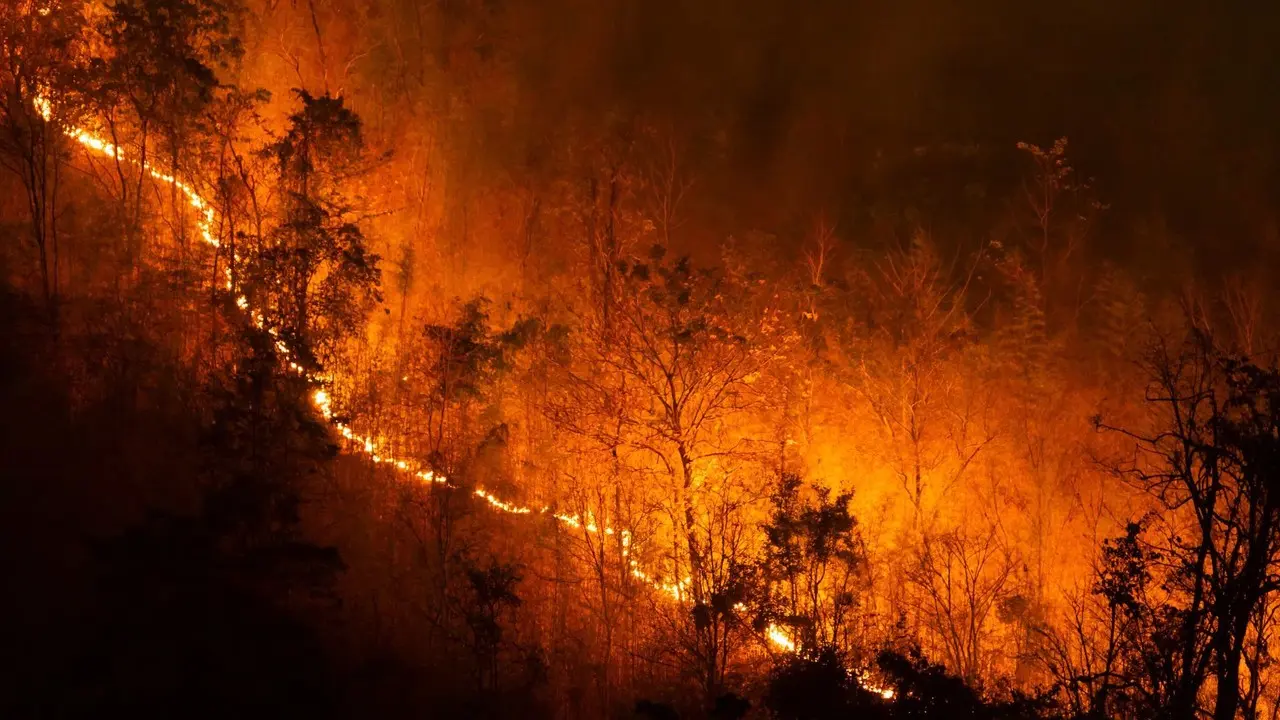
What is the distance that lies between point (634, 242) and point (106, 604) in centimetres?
1322

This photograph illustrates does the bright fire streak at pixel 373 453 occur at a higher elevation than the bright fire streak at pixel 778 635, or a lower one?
higher

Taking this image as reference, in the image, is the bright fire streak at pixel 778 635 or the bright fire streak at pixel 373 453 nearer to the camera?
the bright fire streak at pixel 778 635

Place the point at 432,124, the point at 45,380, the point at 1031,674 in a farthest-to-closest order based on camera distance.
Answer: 1. the point at 432,124
2. the point at 1031,674
3. the point at 45,380

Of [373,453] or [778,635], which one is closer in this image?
[778,635]

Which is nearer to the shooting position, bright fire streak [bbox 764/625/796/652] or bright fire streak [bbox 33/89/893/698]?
bright fire streak [bbox 764/625/796/652]

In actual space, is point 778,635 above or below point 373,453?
below

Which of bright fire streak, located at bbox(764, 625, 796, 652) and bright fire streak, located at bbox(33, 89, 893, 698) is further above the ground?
bright fire streak, located at bbox(33, 89, 893, 698)

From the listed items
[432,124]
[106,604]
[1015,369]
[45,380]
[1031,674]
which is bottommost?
[1031,674]

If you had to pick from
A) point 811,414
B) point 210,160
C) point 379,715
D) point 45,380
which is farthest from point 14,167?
point 811,414

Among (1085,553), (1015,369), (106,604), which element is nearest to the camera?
(106,604)

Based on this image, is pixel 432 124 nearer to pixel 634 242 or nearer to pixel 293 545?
pixel 634 242

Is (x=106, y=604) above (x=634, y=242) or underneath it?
underneath

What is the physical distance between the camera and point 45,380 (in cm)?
1510

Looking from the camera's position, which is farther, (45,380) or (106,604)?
(45,380)
